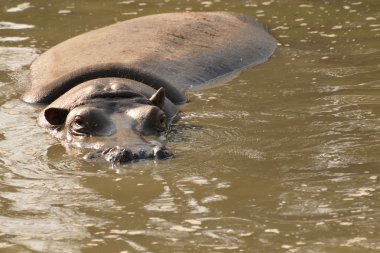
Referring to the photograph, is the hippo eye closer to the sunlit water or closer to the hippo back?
the sunlit water

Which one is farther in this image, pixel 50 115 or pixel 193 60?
pixel 193 60

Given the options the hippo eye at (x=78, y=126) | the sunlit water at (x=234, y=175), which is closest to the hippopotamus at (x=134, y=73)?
the hippo eye at (x=78, y=126)

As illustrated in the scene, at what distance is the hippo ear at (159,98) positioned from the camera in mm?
9781

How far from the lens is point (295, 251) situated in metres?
6.30

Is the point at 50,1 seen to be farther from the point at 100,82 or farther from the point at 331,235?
the point at 331,235

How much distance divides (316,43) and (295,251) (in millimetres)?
7098

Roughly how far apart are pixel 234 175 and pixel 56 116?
2293 millimetres

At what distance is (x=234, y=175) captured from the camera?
8.06 meters

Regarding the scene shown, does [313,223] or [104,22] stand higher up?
[313,223]

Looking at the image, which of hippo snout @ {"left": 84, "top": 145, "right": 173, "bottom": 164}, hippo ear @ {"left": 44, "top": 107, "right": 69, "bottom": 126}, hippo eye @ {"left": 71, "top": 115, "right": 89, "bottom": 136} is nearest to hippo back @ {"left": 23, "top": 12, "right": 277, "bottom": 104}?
hippo ear @ {"left": 44, "top": 107, "right": 69, "bottom": 126}

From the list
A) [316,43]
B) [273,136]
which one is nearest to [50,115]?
[273,136]

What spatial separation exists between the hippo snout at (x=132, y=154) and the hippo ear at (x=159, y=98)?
137cm

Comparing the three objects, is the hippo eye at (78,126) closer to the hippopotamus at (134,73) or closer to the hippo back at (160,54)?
the hippopotamus at (134,73)

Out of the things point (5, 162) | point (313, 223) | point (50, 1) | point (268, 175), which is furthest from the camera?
point (50, 1)
